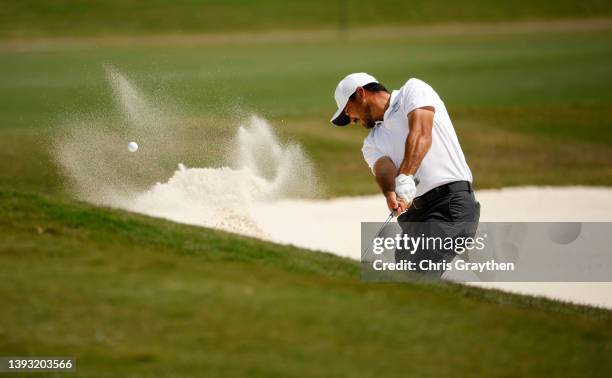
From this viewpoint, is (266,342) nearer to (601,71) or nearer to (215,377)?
(215,377)

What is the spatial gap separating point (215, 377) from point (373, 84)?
309cm

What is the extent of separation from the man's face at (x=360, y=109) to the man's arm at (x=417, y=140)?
489mm

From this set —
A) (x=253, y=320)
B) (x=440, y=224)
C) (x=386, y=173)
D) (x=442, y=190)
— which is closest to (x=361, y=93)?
(x=386, y=173)

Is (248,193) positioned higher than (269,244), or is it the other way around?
(248,193)

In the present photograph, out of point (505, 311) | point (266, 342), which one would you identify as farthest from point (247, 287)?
point (505, 311)

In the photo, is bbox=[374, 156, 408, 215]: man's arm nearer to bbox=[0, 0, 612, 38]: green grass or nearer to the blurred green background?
the blurred green background

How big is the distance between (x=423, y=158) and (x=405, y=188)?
468mm

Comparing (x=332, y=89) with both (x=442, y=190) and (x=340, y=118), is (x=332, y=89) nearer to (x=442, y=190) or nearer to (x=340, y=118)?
(x=340, y=118)

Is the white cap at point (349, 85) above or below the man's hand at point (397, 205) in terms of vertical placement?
above

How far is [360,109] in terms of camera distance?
24.2 ft

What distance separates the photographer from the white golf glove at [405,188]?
21.7 feet

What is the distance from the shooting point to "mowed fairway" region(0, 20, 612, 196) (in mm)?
16219

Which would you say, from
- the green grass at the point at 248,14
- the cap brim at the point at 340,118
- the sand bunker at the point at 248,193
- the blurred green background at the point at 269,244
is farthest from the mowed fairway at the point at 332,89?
the green grass at the point at 248,14

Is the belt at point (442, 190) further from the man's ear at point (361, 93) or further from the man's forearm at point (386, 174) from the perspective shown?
the man's ear at point (361, 93)
